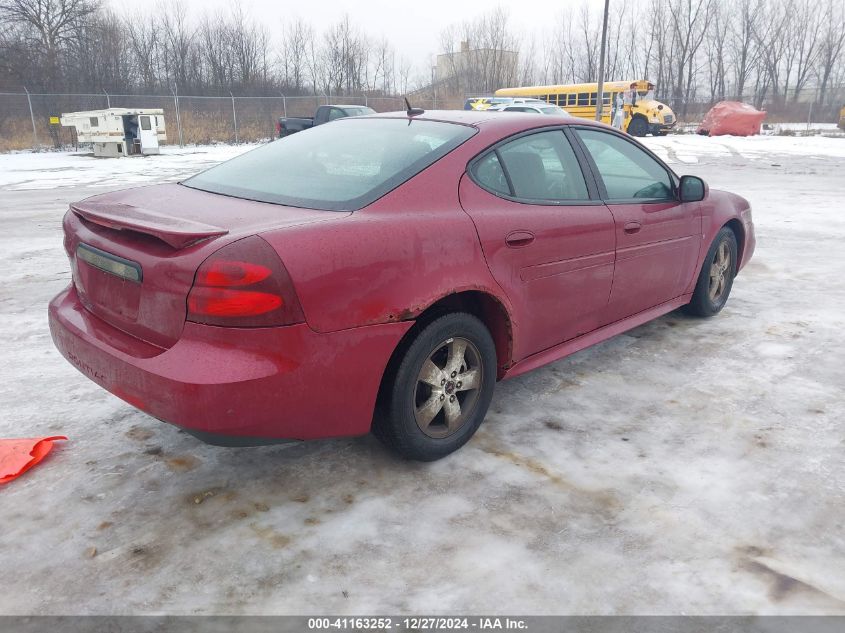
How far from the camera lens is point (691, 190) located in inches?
163

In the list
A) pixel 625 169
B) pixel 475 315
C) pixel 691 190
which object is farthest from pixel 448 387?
pixel 691 190

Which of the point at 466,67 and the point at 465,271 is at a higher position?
the point at 466,67

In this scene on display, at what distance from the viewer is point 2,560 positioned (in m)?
2.25

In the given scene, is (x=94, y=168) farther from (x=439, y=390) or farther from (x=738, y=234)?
(x=439, y=390)

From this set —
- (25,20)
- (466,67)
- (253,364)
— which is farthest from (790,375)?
(466,67)

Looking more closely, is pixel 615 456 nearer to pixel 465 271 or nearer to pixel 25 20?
pixel 465 271

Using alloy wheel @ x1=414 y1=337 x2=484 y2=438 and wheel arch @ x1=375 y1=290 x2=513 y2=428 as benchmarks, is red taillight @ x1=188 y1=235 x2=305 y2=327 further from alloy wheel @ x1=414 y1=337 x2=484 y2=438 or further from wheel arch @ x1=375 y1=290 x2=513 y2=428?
alloy wheel @ x1=414 y1=337 x2=484 y2=438

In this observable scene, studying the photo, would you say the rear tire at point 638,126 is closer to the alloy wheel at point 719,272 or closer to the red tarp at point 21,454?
the alloy wheel at point 719,272

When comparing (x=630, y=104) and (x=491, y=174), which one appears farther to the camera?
(x=630, y=104)

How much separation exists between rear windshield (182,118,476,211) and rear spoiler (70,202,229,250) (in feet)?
1.35

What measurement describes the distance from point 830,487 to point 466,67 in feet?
192

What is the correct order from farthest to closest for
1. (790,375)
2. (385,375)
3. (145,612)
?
(790,375) < (385,375) < (145,612)

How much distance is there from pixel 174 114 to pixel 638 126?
21.7m

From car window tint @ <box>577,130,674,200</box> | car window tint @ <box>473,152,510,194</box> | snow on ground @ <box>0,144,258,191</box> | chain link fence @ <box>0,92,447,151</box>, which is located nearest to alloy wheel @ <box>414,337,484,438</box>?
car window tint @ <box>473,152,510,194</box>
